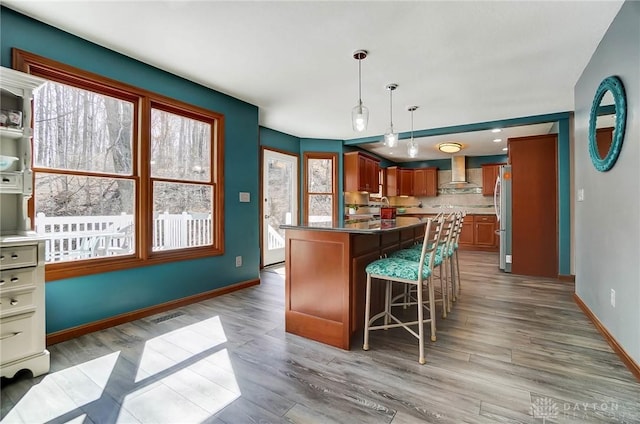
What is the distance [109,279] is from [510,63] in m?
4.20

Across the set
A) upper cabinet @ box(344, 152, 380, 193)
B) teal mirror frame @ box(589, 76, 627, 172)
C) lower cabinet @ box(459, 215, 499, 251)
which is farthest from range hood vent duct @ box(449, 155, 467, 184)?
teal mirror frame @ box(589, 76, 627, 172)

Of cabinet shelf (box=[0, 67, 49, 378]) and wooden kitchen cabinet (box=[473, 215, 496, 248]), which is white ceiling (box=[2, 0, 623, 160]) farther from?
wooden kitchen cabinet (box=[473, 215, 496, 248])

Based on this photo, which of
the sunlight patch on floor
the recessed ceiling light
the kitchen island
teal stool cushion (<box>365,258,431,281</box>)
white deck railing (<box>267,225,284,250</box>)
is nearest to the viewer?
the sunlight patch on floor

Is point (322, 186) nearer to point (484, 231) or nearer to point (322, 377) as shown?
point (484, 231)

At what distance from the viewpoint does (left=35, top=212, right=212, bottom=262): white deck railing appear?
249 centimetres

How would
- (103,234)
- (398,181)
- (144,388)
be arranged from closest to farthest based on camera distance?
(144,388), (103,234), (398,181)

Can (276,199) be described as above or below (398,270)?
above

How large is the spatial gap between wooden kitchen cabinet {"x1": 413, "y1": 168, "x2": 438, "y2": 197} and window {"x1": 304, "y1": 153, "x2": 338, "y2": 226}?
10.3ft

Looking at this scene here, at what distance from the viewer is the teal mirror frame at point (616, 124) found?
2043 millimetres

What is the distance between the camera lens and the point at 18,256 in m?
1.84

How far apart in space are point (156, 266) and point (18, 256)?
48.8 inches

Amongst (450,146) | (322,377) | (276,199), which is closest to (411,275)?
(322,377)

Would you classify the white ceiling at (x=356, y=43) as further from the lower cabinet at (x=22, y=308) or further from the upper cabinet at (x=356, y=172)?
the upper cabinet at (x=356, y=172)

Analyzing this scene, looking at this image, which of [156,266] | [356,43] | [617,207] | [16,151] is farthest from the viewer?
[156,266]
